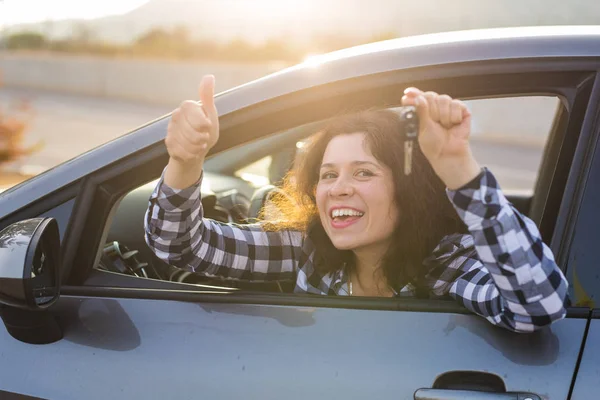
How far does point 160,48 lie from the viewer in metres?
30.2

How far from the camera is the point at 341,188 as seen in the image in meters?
1.90

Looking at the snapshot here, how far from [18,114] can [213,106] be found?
7786 millimetres

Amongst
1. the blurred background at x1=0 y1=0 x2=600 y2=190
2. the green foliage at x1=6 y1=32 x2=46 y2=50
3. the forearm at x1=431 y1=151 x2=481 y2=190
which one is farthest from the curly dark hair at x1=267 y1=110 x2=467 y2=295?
the green foliage at x1=6 y1=32 x2=46 y2=50

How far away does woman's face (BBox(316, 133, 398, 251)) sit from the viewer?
188cm

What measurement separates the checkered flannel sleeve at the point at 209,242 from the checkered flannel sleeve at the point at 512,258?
0.68 meters

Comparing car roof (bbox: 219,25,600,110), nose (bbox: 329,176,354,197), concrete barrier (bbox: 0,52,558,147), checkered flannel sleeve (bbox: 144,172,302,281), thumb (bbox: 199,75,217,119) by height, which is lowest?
checkered flannel sleeve (bbox: 144,172,302,281)

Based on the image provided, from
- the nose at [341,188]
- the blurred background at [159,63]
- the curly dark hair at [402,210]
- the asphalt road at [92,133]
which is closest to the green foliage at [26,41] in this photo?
the blurred background at [159,63]

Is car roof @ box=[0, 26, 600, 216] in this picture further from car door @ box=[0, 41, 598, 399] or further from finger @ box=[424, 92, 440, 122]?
finger @ box=[424, 92, 440, 122]

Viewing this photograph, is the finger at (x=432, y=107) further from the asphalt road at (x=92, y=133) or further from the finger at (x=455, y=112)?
the asphalt road at (x=92, y=133)

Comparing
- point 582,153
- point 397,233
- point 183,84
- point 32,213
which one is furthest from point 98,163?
point 183,84

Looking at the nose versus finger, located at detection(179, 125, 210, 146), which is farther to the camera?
the nose

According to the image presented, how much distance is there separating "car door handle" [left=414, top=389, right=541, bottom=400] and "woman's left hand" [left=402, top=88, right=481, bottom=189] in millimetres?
367

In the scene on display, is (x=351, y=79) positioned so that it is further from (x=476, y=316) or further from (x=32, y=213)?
(x=32, y=213)

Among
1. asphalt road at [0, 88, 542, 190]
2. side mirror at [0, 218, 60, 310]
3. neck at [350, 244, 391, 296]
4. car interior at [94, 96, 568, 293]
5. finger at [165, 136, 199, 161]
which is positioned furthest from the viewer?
asphalt road at [0, 88, 542, 190]
